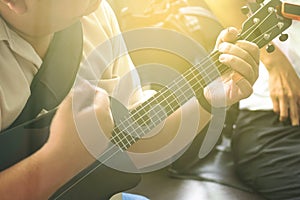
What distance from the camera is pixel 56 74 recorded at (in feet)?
2.65

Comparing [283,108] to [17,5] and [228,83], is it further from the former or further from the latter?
[17,5]

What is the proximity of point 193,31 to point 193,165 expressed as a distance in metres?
0.33

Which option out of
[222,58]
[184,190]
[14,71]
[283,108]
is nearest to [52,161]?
[14,71]

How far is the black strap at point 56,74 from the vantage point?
0.78 metres

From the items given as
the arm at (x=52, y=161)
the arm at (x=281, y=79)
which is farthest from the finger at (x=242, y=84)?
the arm at (x=281, y=79)


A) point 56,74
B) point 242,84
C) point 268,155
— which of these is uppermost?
point 56,74

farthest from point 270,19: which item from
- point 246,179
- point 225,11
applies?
point 246,179

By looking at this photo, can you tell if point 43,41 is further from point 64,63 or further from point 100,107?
point 100,107

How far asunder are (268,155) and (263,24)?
386 mm

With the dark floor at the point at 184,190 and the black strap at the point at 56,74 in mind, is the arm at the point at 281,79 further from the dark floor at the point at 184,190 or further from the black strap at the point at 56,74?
the black strap at the point at 56,74

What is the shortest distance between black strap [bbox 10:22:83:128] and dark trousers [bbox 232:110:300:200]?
0.49 metres

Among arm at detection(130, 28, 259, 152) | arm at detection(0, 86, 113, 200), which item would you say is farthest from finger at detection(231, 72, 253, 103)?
arm at detection(0, 86, 113, 200)

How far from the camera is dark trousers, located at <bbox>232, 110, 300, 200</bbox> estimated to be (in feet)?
3.53

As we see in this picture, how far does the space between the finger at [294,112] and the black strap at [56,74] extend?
20.5 inches
